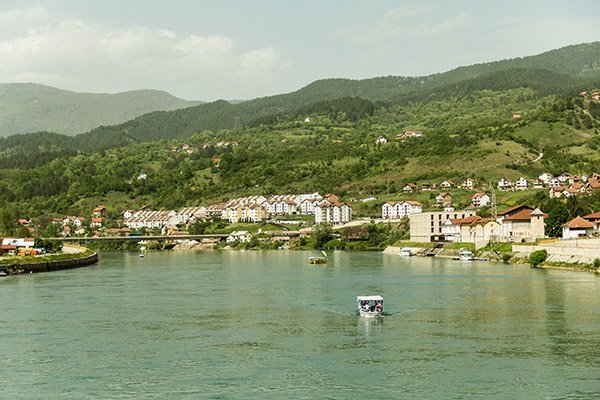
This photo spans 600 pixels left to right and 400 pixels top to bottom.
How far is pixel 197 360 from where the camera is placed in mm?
28266

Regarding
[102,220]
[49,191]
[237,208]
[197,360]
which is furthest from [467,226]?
[49,191]

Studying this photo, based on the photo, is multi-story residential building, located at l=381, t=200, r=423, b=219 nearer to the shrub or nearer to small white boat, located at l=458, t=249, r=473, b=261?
small white boat, located at l=458, t=249, r=473, b=261

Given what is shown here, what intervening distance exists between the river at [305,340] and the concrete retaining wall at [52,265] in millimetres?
16259

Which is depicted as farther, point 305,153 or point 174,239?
point 305,153

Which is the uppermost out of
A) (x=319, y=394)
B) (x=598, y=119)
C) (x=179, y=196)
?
(x=598, y=119)

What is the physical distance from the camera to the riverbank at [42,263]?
229 feet

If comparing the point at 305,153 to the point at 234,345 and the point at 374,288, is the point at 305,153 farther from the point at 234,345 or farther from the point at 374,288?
the point at 234,345

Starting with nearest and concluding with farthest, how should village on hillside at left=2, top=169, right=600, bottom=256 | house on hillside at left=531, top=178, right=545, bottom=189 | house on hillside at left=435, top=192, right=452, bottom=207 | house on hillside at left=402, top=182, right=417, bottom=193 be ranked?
village on hillside at left=2, top=169, right=600, bottom=256, house on hillside at left=435, top=192, right=452, bottom=207, house on hillside at left=531, top=178, right=545, bottom=189, house on hillside at left=402, top=182, right=417, bottom=193

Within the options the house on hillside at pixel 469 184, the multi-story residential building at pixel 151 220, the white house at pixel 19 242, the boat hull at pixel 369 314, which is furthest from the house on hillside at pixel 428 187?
the boat hull at pixel 369 314

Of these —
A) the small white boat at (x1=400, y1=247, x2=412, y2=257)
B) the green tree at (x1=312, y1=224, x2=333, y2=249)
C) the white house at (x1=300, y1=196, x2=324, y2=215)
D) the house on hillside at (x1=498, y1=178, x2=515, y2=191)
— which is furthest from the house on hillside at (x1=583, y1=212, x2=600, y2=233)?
the white house at (x1=300, y1=196, x2=324, y2=215)

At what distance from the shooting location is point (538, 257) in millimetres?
64188

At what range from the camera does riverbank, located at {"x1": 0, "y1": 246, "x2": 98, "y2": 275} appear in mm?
69762

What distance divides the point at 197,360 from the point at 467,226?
6468cm

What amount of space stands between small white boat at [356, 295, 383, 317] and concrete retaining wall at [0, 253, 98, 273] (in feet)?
129
